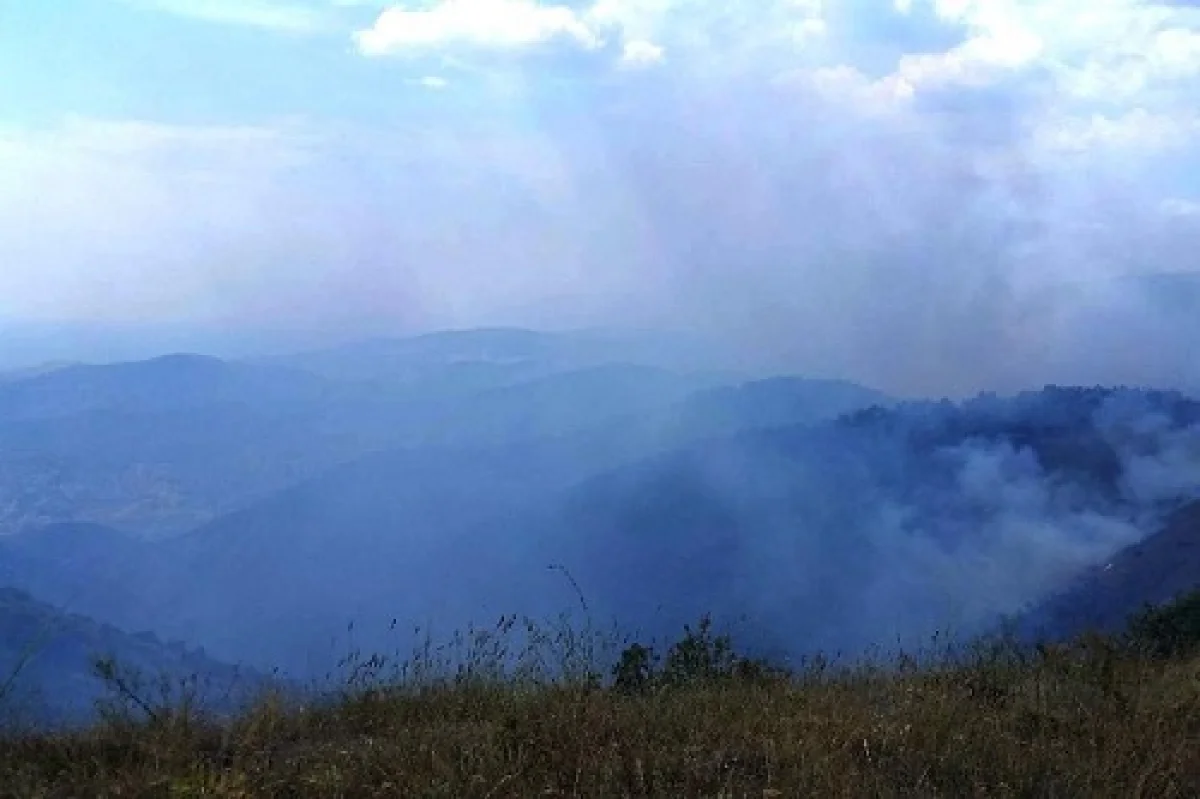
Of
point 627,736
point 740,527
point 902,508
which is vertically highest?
point 627,736

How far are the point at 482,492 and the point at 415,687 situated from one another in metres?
155

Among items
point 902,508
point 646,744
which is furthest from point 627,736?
point 902,508

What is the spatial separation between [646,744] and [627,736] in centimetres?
13

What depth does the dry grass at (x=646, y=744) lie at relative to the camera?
12.2 ft

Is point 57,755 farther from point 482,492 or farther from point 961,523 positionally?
point 482,492

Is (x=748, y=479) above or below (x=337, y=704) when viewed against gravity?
below

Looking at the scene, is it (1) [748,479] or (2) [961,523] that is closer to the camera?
(2) [961,523]

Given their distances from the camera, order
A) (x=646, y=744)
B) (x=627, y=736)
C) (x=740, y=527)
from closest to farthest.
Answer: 1. (x=646, y=744)
2. (x=627, y=736)
3. (x=740, y=527)

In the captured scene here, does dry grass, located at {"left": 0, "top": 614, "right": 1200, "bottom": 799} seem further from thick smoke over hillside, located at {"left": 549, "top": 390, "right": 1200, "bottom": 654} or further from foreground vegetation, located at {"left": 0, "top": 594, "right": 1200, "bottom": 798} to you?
thick smoke over hillside, located at {"left": 549, "top": 390, "right": 1200, "bottom": 654}

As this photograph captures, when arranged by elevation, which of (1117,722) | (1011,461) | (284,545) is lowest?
(284,545)

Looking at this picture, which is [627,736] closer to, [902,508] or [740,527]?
[740,527]

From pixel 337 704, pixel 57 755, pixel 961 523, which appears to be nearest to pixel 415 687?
pixel 337 704

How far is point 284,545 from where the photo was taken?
446ft

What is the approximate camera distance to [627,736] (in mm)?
4211
